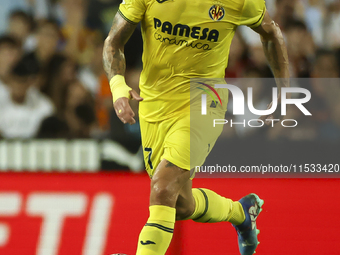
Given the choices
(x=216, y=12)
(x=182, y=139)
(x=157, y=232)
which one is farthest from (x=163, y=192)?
(x=216, y=12)

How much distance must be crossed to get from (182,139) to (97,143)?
228 centimetres

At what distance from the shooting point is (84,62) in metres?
5.66

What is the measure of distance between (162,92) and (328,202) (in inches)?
58.7

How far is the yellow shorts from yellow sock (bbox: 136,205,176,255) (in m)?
0.27

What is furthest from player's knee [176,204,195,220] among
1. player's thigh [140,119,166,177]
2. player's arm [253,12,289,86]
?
player's arm [253,12,289,86]

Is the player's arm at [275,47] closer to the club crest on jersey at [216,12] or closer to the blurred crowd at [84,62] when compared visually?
the club crest on jersey at [216,12]

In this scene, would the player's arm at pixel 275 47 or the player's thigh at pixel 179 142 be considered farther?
the player's arm at pixel 275 47

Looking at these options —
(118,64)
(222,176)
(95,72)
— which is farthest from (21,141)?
(118,64)

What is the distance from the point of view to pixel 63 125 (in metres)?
5.35

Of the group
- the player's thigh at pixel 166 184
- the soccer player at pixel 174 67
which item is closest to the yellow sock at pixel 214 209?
the soccer player at pixel 174 67

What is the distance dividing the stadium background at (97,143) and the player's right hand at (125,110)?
3.59 ft

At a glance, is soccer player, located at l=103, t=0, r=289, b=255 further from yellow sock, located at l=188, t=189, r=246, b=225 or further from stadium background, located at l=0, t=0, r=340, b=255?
stadium background, located at l=0, t=0, r=340, b=255

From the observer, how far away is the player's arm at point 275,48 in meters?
2.98

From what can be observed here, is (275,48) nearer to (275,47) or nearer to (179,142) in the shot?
(275,47)
